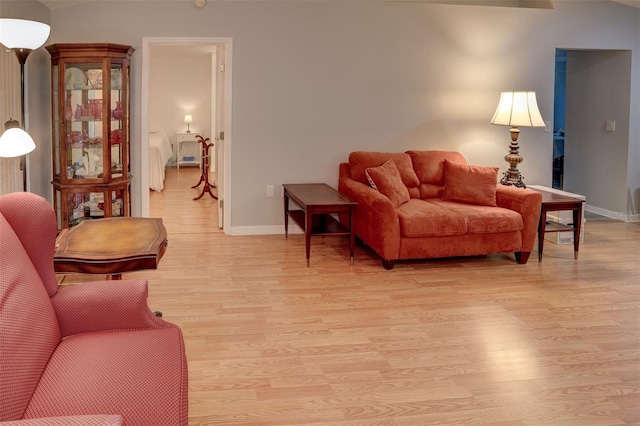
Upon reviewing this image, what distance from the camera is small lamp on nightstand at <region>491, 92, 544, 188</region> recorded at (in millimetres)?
5766

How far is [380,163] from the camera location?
232 inches

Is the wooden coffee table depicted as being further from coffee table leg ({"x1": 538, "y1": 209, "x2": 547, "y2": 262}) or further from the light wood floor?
coffee table leg ({"x1": 538, "y1": 209, "x2": 547, "y2": 262})

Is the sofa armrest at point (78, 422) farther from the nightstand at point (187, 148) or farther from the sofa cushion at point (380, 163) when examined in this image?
the nightstand at point (187, 148)

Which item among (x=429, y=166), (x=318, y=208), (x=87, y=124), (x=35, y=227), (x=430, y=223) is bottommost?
(x=430, y=223)

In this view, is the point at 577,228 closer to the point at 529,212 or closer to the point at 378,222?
the point at 529,212

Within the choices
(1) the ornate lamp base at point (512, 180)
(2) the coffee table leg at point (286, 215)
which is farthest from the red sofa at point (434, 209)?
(2) the coffee table leg at point (286, 215)

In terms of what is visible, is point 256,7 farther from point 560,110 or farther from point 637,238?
point 560,110

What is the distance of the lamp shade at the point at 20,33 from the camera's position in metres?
3.44

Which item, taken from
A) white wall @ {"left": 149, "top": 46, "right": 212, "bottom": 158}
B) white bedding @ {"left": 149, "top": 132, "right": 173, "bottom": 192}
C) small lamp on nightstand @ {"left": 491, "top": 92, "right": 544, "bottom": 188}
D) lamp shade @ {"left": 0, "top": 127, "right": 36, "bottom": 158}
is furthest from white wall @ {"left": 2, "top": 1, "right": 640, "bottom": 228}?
white wall @ {"left": 149, "top": 46, "right": 212, "bottom": 158}

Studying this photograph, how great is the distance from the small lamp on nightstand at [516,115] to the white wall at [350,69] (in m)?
0.72

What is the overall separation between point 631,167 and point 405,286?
12.6ft

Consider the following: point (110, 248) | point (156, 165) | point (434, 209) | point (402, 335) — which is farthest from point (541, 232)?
point (156, 165)

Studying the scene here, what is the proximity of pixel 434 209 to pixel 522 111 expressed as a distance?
1.37m

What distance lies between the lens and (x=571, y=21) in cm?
674
